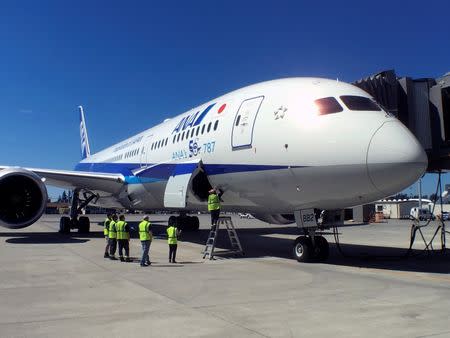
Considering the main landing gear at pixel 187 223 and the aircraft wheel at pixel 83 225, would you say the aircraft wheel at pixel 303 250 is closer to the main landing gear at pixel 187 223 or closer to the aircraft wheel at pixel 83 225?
the main landing gear at pixel 187 223

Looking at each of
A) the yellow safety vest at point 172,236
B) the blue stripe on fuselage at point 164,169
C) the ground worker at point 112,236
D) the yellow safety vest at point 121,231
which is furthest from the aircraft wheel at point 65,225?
the yellow safety vest at point 172,236

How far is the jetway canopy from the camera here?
39.6ft

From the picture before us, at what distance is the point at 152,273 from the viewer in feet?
31.2

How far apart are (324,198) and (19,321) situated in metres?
6.39

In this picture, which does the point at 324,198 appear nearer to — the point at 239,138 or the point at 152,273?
the point at 239,138

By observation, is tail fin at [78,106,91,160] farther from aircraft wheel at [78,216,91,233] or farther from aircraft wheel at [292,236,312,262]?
aircraft wheel at [292,236,312,262]

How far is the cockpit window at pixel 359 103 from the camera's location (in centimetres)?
977

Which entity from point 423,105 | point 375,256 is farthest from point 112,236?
point 423,105

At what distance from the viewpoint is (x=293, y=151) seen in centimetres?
991

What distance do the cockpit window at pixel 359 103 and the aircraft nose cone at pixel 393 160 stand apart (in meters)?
0.90

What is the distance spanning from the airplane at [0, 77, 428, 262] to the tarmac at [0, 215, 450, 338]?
5.40ft

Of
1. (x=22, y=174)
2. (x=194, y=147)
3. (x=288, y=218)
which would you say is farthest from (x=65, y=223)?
(x=288, y=218)

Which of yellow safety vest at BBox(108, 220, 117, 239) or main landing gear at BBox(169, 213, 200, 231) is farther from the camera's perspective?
main landing gear at BBox(169, 213, 200, 231)

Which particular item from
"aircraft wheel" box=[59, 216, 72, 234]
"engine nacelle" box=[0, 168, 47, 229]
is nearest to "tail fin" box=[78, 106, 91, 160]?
"aircraft wheel" box=[59, 216, 72, 234]
